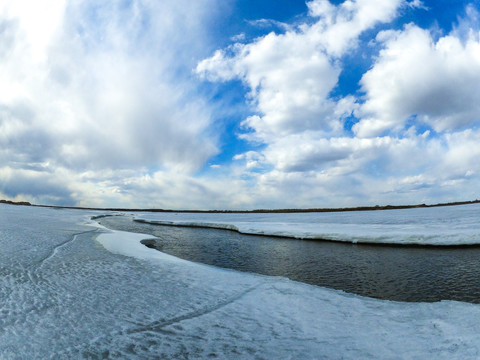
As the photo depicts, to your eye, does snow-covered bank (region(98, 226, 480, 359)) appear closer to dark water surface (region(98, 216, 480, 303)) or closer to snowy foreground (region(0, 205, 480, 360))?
snowy foreground (region(0, 205, 480, 360))

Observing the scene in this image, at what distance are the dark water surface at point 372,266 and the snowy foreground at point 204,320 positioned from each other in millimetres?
1318

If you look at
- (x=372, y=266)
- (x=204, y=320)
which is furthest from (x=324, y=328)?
(x=372, y=266)

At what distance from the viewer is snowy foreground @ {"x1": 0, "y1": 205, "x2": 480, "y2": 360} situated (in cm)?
321

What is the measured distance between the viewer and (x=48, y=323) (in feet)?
11.7

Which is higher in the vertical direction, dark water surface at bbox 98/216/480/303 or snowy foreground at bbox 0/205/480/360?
snowy foreground at bbox 0/205/480/360

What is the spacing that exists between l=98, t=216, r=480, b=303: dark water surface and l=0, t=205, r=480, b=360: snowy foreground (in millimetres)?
1318

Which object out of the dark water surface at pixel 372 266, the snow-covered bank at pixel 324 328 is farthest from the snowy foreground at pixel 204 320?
the dark water surface at pixel 372 266

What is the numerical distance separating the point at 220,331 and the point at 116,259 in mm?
5671

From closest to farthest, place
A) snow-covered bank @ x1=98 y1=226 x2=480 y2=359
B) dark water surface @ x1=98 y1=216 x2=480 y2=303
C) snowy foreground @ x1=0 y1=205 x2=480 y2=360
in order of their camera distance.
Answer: snowy foreground @ x1=0 y1=205 x2=480 y2=360, snow-covered bank @ x1=98 y1=226 x2=480 y2=359, dark water surface @ x1=98 y1=216 x2=480 y2=303

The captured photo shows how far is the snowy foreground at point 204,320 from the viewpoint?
321 cm

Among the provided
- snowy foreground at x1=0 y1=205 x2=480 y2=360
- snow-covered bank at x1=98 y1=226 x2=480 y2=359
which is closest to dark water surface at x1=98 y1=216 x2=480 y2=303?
snowy foreground at x1=0 y1=205 x2=480 y2=360

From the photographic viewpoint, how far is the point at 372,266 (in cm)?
918

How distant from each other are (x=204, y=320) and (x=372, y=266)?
723cm

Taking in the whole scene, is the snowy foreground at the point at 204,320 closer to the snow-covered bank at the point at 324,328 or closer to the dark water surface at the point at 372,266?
the snow-covered bank at the point at 324,328
